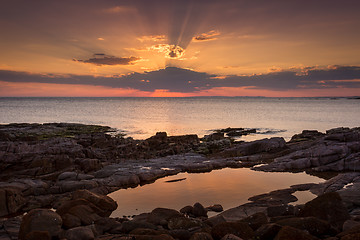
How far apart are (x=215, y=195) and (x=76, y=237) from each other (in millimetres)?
12940

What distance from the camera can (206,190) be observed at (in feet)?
83.7

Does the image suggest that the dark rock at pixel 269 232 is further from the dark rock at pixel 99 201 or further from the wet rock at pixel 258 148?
the wet rock at pixel 258 148

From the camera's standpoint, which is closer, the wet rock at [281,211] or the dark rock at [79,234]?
the dark rock at [79,234]

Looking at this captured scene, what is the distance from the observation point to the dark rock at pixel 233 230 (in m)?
12.7

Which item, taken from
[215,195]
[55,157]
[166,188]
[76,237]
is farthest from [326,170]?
[55,157]

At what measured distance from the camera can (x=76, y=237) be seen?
45.4ft

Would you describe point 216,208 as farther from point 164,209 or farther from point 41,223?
point 41,223

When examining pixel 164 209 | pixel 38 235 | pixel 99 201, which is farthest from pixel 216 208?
pixel 38 235

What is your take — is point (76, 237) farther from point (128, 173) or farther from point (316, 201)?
point (128, 173)

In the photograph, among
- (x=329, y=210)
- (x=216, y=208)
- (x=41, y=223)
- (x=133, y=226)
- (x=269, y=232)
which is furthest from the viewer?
(x=216, y=208)

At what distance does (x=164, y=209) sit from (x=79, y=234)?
506cm

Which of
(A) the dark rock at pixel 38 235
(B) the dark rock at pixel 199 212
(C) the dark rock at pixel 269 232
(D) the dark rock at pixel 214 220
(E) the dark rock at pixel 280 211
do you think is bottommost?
(B) the dark rock at pixel 199 212

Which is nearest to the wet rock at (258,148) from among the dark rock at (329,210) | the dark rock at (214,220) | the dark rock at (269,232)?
the dark rock at (214,220)

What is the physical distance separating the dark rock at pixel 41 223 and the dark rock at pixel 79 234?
745 mm
